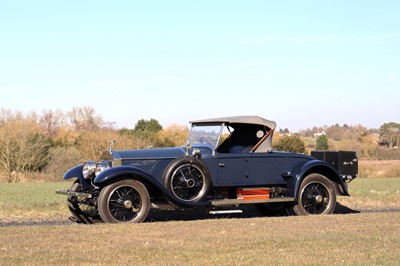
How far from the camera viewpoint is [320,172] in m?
14.1

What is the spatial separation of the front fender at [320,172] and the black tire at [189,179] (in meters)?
1.99

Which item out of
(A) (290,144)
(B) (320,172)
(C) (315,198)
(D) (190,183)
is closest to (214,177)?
(D) (190,183)

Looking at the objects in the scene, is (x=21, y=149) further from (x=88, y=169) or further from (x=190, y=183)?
(x=190, y=183)

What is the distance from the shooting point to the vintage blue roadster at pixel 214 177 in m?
12.1

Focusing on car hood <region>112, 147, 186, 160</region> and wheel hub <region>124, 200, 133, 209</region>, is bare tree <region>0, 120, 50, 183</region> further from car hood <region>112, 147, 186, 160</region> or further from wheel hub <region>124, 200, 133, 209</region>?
wheel hub <region>124, 200, 133, 209</region>

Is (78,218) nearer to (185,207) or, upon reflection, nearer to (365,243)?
(185,207)

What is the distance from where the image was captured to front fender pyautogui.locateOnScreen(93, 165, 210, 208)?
463 inches

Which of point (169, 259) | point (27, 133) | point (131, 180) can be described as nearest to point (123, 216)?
point (131, 180)

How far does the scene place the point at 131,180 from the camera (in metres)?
12.1

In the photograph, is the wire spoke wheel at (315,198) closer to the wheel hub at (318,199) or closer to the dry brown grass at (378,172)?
the wheel hub at (318,199)

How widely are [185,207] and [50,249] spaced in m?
4.35

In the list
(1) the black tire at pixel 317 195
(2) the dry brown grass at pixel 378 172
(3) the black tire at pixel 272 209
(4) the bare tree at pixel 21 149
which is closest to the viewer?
(1) the black tire at pixel 317 195

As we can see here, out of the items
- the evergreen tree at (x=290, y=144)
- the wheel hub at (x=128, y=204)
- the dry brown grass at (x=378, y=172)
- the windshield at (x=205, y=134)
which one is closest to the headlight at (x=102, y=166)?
the wheel hub at (x=128, y=204)

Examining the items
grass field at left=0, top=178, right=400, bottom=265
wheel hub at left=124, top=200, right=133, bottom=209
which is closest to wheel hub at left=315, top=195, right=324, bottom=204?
grass field at left=0, top=178, right=400, bottom=265
